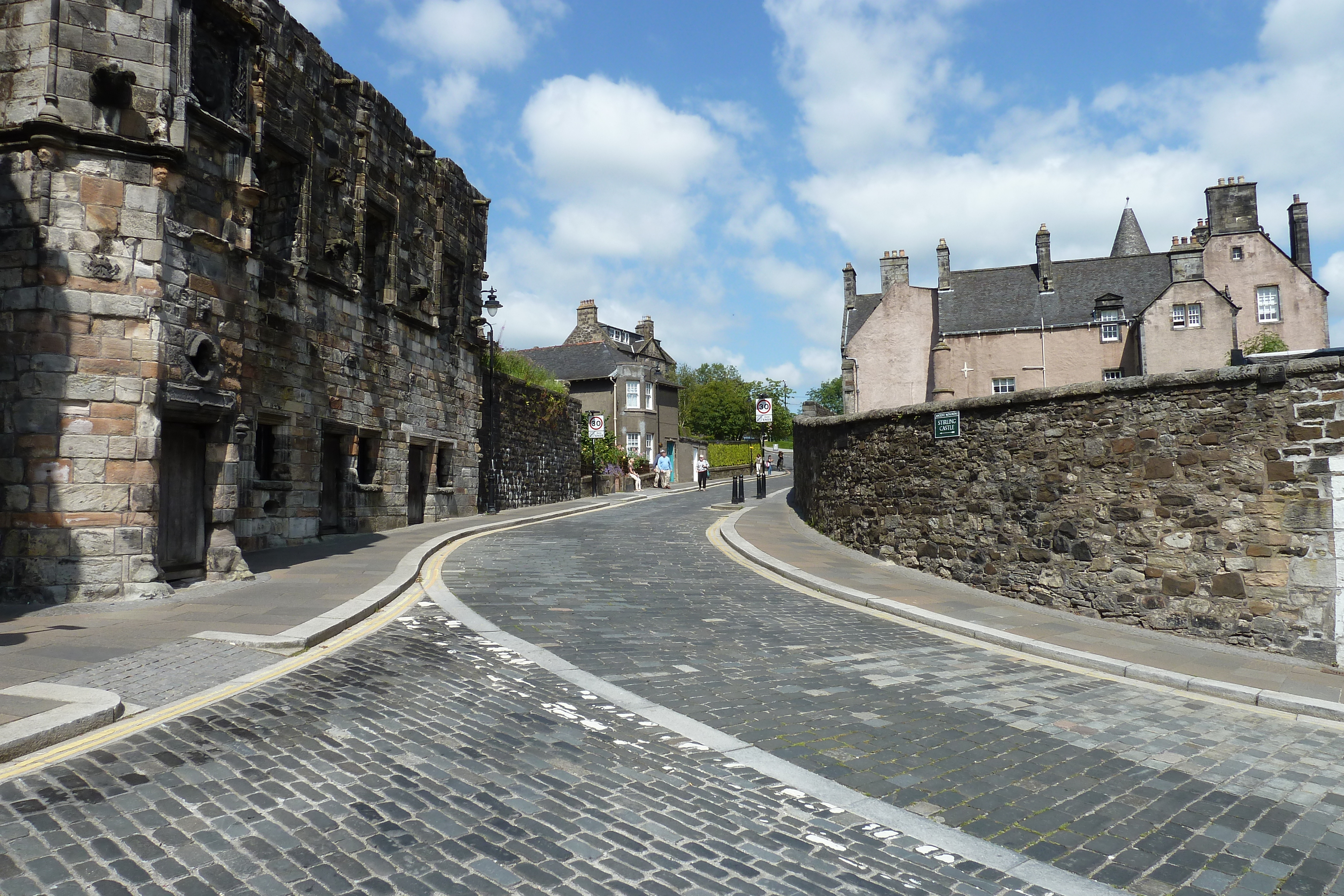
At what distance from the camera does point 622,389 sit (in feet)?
159

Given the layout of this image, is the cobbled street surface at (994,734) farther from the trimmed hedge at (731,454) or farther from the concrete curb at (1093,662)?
the trimmed hedge at (731,454)

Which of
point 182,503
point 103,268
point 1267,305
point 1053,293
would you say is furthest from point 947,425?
point 1267,305

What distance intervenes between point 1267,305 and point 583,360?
34244 mm

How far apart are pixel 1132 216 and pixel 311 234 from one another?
49.6 metres

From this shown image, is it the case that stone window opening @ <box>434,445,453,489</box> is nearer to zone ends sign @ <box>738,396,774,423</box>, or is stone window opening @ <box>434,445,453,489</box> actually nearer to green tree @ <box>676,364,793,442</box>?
zone ends sign @ <box>738,396,774,423</box>

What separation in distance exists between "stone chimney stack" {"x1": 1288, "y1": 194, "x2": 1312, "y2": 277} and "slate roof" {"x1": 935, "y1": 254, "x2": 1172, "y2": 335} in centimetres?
669

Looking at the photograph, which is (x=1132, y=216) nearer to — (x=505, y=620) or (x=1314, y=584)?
(x=1314, y=584)

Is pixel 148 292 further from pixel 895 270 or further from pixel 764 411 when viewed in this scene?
pixel 895 270

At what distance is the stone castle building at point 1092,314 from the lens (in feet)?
120

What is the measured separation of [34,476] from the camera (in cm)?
920

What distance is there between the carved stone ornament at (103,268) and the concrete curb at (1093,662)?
30.4ft

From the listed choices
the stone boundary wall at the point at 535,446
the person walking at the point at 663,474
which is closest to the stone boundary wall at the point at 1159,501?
the stone boundary wall at the point at 535,446

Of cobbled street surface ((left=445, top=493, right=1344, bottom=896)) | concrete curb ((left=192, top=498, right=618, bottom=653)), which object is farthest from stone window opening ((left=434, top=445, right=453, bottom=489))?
cobbled street surface ((left=445, top=493, right=1344, bottom=896))

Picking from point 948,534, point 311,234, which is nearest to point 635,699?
point 948,534
